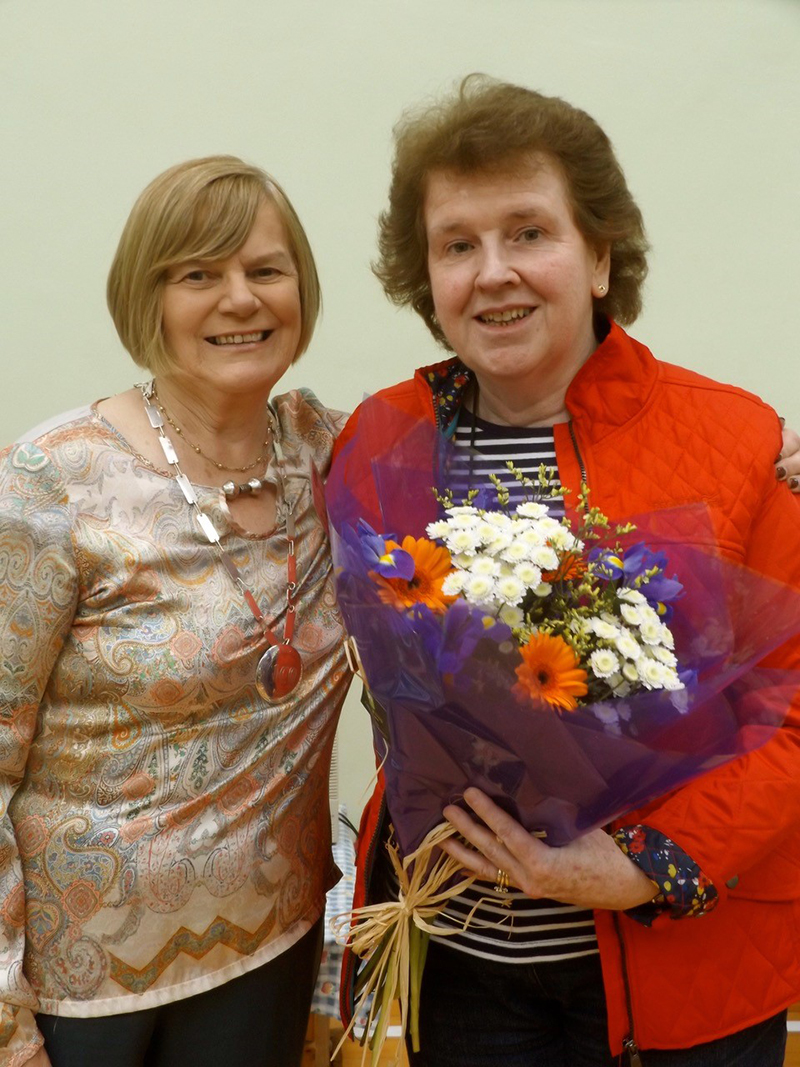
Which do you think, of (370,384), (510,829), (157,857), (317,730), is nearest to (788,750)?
(510,829)

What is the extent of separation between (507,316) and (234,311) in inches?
15.1

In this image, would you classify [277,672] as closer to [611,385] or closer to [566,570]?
[566,570]

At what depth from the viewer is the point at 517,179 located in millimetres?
1417

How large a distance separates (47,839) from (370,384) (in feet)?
6.56

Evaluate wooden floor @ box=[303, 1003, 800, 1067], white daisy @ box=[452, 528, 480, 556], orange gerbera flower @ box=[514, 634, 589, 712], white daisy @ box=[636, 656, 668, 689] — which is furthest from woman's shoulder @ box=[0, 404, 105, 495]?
wooden floor @ box=[303, 1003, 800, 1067]

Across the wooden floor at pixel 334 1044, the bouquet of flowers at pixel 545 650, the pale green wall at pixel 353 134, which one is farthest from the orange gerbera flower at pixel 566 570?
the pale green wall at pixel 353 134

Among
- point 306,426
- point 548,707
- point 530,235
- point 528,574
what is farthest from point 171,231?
point 548,707

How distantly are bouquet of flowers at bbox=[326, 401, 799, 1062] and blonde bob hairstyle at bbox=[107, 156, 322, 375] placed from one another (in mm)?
422

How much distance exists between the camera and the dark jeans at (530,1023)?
132 cm

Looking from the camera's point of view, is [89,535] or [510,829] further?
[89,535]

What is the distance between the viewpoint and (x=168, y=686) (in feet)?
4.33

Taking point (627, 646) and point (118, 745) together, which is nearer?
point (627, 646)

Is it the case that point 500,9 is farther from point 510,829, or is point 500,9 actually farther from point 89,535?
point 510,829

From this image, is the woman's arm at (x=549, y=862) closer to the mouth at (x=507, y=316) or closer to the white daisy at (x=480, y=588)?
the white daisy at (x=480, y=588)
